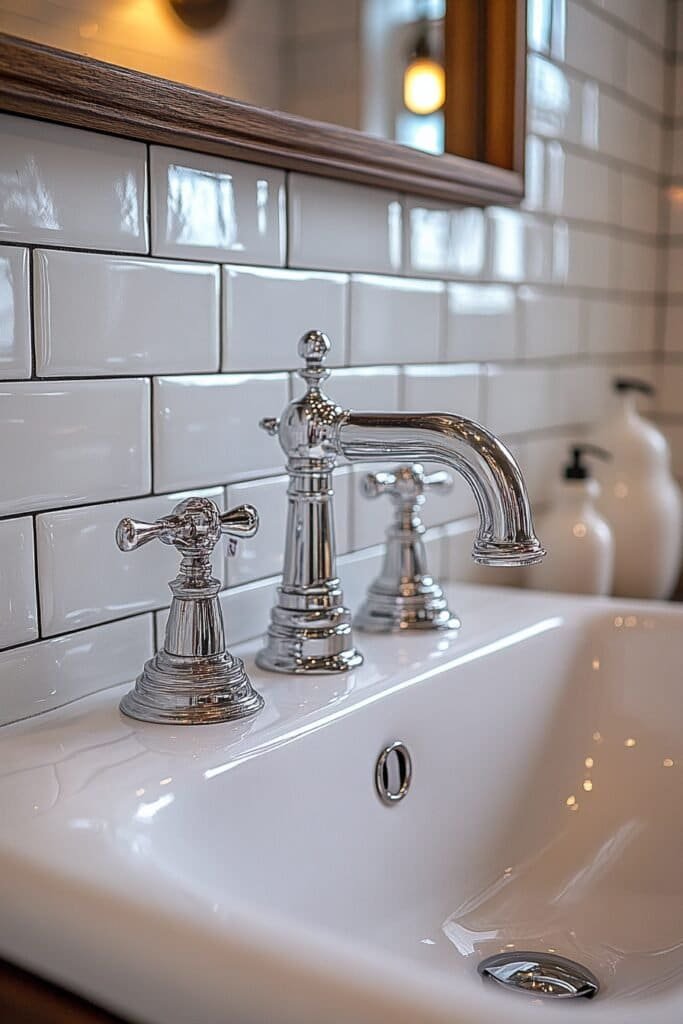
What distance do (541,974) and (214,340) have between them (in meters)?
0.43

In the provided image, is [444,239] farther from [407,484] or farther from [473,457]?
[473,457]

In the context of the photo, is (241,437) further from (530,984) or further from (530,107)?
(530,107)

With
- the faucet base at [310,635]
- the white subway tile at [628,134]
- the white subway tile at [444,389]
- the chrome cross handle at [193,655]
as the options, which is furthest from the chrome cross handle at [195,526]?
the white subway tile at [628,134]

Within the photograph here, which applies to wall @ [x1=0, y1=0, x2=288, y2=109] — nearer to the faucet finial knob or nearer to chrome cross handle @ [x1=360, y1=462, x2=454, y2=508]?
the faucet finial knob

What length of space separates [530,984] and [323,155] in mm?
522

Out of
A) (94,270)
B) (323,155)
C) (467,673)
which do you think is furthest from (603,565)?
(94,270)

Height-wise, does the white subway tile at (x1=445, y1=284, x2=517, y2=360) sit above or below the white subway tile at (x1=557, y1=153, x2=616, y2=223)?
below

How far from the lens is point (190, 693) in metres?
→ 0.63

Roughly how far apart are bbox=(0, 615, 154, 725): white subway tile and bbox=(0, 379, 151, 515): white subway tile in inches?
3.1

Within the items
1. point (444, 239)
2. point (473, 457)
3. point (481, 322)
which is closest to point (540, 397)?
point (481, 322)

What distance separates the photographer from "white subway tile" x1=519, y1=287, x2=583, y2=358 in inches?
47.2

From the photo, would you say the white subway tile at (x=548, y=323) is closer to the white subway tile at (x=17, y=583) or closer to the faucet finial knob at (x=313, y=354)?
the faucet finial knob at (x=313, y=354)

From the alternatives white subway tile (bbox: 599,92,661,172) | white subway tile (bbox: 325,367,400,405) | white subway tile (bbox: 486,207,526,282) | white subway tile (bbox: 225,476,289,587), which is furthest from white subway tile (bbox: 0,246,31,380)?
white subway tile (bbox: 599,92,661,172)

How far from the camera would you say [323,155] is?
785 mm
